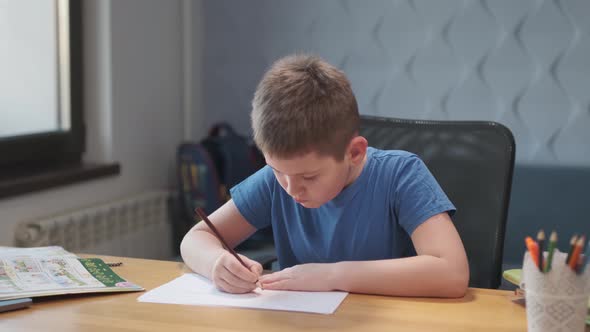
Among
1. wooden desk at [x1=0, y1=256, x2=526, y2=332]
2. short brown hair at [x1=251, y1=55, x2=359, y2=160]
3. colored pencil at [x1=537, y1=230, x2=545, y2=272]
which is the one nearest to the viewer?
colored pencil at [x1=537, y1=230, x2=545, y2=272]

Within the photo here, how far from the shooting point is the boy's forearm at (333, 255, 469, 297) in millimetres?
1177

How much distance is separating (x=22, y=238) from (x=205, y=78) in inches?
→ 48.6

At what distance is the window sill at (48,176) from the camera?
2141mm

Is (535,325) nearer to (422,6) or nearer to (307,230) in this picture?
(307,230)

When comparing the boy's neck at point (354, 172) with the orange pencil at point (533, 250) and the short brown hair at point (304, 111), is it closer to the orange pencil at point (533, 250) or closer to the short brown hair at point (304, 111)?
the short brown hair at point (304, 111)

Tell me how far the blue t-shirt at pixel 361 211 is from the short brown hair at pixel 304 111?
17 cm

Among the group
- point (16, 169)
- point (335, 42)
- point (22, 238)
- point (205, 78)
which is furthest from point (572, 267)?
point (205, 78)

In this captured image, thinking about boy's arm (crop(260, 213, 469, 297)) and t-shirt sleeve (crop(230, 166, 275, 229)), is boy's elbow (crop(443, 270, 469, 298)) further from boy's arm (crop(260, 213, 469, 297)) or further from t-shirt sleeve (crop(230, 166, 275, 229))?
t-shirt sleeve (crop(230, 166, 275, 229))

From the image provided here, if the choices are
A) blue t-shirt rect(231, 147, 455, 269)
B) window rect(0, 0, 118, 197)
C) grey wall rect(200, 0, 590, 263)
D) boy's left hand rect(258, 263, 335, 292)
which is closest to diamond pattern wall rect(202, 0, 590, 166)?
grey wall rect(200, 0, 590, 263)

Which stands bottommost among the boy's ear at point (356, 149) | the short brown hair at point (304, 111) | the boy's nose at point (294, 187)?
the boy's nose at point (294, 187)

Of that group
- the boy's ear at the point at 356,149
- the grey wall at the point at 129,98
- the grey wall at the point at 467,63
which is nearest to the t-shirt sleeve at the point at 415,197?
the boy's ear at the point at 356,149

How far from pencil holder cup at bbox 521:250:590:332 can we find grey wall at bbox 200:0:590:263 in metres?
1.54

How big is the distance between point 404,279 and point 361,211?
23 cm

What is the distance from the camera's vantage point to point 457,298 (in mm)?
1191
